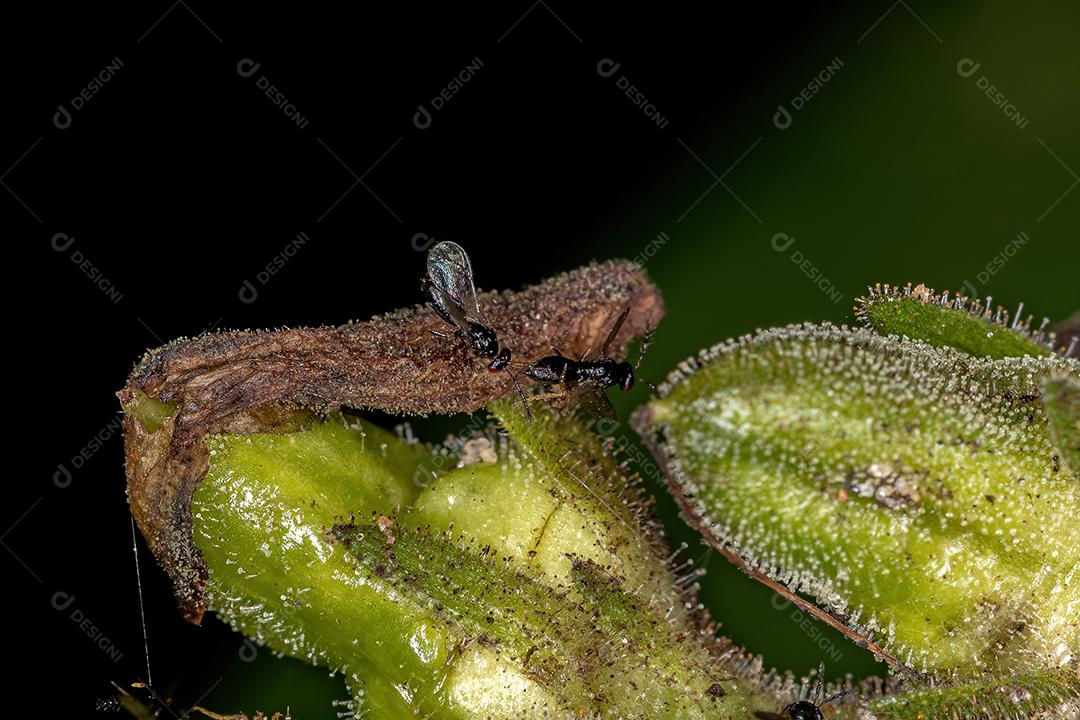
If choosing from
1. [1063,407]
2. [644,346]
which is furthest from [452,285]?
[1063,407]

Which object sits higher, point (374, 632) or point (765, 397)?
point (765, 397)

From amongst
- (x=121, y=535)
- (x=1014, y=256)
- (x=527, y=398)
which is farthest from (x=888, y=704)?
(x=121, y=535)

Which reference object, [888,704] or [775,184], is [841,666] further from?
[775,184]

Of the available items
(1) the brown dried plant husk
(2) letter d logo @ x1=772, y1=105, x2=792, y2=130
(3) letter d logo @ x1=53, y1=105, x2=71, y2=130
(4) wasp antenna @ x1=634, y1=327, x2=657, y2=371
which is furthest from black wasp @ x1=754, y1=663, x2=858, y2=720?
(3) letter d logo @ x1=53, y1=105, x2=71, y2=130

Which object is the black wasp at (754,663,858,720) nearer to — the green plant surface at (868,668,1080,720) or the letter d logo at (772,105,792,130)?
the green plant surface at (868,668,1080,720)

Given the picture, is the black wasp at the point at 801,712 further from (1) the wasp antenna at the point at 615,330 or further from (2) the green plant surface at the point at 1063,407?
(1) the wasp antenna at the point at 615,330
